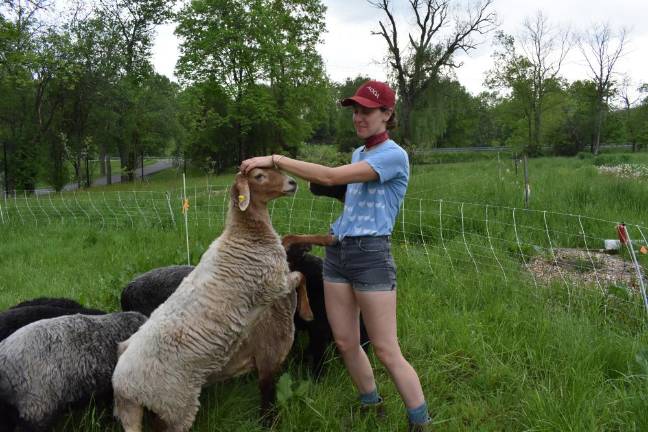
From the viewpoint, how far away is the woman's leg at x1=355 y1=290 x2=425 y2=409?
2.74 m

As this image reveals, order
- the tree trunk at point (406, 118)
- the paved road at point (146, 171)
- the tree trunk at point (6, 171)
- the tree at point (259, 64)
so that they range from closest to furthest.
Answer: the tree trunk at point (6, 171)
the tree at point (259, 64)
the paved road at point (146, 171)
the tree trunk at point (406, 118)

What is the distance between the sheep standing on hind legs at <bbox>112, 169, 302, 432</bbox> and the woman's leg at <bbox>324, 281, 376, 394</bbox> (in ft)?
0.88

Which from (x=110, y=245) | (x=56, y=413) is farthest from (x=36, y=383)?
(x=110, y=245)

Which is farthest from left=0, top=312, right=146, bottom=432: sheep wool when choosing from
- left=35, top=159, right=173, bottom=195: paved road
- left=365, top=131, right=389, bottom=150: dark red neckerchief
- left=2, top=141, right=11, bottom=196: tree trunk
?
left=35, top=159, right=173, bottom=195: paved road

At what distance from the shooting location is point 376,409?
317cm

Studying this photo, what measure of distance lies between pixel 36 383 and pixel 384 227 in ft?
6.99

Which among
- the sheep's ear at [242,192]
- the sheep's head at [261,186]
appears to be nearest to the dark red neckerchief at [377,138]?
the sheep's head at [261,186]

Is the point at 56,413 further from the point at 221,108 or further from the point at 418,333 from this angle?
the point at 221,108

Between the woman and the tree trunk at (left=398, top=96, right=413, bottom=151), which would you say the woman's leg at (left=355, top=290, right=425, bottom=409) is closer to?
the woman

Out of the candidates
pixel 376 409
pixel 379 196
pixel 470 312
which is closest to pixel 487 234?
pixel 470 312

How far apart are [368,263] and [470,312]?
7.32ft

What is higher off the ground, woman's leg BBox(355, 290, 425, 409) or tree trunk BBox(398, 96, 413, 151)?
tree trunk BBox(398, 96, 413, 151)

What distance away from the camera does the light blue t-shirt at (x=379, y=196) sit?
2660 mm

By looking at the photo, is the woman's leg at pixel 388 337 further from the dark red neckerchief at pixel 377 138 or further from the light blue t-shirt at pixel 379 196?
the dark red neckerchief at pixel 377 138
